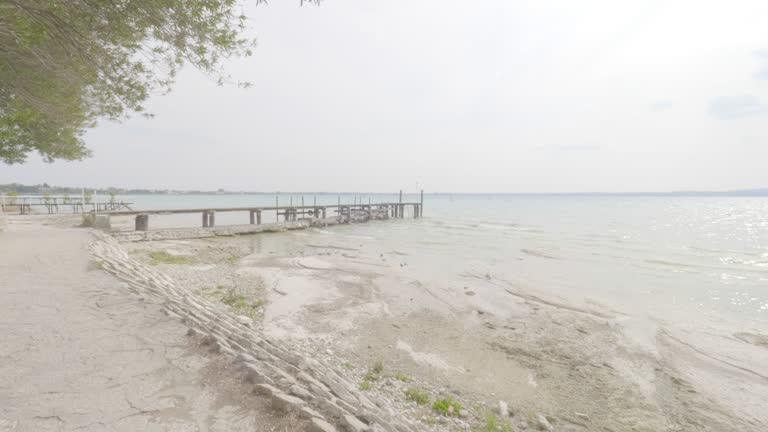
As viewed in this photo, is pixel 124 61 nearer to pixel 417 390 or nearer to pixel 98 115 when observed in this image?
pixel 98 115

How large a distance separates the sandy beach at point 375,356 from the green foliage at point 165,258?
1828 millimetres

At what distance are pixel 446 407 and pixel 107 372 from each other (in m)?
4.00

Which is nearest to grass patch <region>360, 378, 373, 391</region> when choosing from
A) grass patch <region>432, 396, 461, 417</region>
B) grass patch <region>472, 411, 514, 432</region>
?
grass patch <region>432, 396, 461, 417</region>

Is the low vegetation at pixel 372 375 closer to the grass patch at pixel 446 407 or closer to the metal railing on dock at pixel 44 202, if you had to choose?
the grass patch at pixel 446 407

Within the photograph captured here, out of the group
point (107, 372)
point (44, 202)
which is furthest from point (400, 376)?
point (44, 202)

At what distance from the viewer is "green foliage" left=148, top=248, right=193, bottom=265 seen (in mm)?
13100

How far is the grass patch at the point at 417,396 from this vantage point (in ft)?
15.8

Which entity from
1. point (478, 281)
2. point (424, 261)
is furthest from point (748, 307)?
point (424, 261)

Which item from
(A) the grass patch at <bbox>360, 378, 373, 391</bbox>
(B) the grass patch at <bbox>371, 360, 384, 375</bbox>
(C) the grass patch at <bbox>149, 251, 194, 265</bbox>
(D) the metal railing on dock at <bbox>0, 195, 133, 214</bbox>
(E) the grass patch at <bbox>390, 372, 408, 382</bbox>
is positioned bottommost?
(E) the grass patch at <bbox>390, 372, 408, 382</bbox>

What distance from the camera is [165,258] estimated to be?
44.9ft

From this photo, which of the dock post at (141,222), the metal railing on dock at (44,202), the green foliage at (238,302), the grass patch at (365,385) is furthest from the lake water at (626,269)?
the metal railing on dock at (44,202)

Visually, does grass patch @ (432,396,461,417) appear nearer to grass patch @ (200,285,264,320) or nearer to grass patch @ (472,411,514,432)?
grass patch @ (472,411,514,432)

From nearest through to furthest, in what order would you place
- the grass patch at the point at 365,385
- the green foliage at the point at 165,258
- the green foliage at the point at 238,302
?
1. the grass patch at the point at 365,385
2. the green foliage at the point at 238,302
3. the green foliage at the point at 165,258

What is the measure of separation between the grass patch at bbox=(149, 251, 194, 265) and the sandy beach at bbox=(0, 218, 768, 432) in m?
1.83
